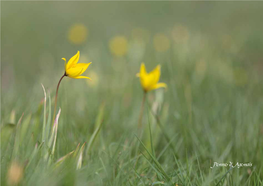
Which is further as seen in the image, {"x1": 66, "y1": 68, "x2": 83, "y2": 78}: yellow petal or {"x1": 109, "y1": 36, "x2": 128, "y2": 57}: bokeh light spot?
{"x1": 109, "y1": 36, "x2": 128, "y2": 57}: bokeh light spot

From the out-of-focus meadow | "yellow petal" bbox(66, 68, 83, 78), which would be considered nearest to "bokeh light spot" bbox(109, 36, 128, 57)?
the out-of-focus meadow

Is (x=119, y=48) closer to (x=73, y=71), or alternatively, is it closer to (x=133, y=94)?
(x=133, y=94)

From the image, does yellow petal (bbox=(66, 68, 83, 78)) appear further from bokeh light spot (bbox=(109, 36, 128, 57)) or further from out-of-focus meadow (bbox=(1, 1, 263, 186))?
bokeh light spot (bbox=(109, 36, 128, 57))

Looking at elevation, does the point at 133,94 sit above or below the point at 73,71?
below

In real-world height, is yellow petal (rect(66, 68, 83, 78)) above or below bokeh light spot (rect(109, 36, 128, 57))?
above

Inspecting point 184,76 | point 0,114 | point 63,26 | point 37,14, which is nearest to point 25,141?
point 0,114

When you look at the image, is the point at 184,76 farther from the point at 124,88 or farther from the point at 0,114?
the point at 0,114

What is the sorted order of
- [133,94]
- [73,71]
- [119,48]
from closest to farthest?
[73,71] → [133,94] → [119,48]

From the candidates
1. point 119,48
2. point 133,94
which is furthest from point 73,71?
point 119,48

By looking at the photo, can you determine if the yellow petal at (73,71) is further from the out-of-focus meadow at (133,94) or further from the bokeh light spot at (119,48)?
the bokeh light spot at (119,48)
